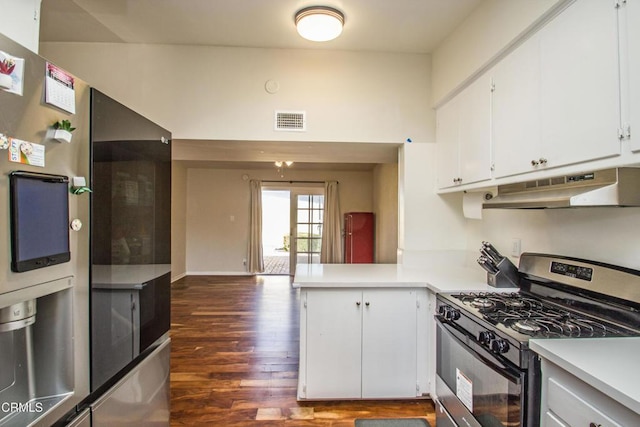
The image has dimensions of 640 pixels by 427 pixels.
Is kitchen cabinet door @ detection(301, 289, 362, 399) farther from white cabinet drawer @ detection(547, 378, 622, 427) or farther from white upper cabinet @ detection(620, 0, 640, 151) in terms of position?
white upper cabinet @ detection(620, 0, 640, 151)

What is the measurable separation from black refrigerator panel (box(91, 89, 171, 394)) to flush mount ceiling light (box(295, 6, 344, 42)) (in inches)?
46.0

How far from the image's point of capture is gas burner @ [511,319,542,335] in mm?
1228

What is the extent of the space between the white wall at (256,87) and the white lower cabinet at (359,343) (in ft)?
4.37

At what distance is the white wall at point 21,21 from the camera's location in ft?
3.49

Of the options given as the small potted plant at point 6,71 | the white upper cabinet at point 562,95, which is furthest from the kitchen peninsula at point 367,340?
the small potted plant at point 6,71

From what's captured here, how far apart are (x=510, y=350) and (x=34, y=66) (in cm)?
184

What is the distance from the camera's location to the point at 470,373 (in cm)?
149

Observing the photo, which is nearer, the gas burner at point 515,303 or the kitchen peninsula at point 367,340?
the gas burner at point 515,303

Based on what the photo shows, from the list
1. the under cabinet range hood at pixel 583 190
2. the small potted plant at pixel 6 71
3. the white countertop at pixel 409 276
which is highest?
the small potted plant at pixel 6 71

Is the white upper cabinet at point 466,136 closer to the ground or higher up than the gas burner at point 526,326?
higher up

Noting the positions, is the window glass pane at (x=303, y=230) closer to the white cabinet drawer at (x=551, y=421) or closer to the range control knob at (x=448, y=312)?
the range control knob at (x=448, y=312)

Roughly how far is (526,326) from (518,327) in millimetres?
35

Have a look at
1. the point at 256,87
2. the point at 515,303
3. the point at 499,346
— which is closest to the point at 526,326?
the point at 499,346

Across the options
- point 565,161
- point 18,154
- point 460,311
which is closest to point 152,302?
point 18,154
